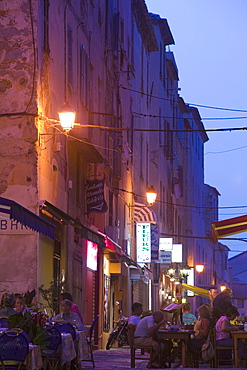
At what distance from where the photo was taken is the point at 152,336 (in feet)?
55.0

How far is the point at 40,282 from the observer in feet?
58.1

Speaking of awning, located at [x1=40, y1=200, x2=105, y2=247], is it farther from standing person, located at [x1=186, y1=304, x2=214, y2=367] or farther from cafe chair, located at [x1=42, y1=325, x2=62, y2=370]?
cafe chair, located at [x1=42, y1=325, x2=62, y2=370]

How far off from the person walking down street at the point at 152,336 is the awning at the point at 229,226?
141 inches

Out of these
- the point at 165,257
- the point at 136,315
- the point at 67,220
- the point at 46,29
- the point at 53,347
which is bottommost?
the point at 53,347

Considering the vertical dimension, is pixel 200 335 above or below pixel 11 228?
below

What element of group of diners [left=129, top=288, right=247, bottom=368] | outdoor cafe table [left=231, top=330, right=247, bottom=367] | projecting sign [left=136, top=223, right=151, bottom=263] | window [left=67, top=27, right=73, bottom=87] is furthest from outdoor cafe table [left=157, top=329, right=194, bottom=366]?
projecting sign [left=136, top=223, right=151, bottom=263]

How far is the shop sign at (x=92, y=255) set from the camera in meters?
24.8

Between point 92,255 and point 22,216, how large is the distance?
1210 cm

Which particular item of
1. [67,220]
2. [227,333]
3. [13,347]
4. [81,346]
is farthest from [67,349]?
[67,220]

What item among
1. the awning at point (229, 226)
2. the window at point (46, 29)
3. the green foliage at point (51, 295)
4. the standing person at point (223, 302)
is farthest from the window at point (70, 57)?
the standing person at point (223, 302)

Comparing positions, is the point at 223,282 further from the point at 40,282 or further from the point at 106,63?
the point at 40,282

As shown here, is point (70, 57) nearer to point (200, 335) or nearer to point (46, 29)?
point (46, 29)

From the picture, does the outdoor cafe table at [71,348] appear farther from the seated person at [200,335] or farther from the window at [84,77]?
the window at [84,77]

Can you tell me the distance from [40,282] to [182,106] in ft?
157
